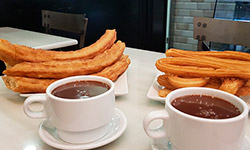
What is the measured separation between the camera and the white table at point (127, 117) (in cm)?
47

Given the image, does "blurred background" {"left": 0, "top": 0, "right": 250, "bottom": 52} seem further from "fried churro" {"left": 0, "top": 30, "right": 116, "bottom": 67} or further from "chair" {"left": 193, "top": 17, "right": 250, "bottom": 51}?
"fried churro" {"left": 0, "top": 30, "right": 116, "bottom": 67}

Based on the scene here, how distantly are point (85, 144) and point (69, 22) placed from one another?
4.30ft

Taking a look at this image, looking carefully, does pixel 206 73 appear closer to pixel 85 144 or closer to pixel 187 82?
pixel 187 82

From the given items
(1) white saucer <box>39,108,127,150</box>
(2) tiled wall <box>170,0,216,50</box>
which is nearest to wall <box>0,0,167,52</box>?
(2) tiled wall <box>170,0,216,50</box>

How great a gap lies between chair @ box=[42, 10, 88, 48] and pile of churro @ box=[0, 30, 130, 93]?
33.4 inches

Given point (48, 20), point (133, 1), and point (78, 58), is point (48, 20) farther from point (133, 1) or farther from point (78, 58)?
point (78, 58)

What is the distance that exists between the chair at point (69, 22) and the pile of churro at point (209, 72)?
1030 millimetres

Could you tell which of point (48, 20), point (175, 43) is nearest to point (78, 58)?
point (48, 20)

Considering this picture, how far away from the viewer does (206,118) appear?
36 centimetres

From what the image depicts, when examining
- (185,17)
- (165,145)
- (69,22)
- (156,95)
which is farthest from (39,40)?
(185,17)

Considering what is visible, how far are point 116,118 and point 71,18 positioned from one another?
4.03 ft

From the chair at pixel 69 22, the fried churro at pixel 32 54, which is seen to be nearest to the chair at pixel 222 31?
the fried churro at pixel 32 54

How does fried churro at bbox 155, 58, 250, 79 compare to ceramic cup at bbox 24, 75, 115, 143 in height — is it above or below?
above

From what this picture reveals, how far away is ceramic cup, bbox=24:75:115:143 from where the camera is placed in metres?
0.42
